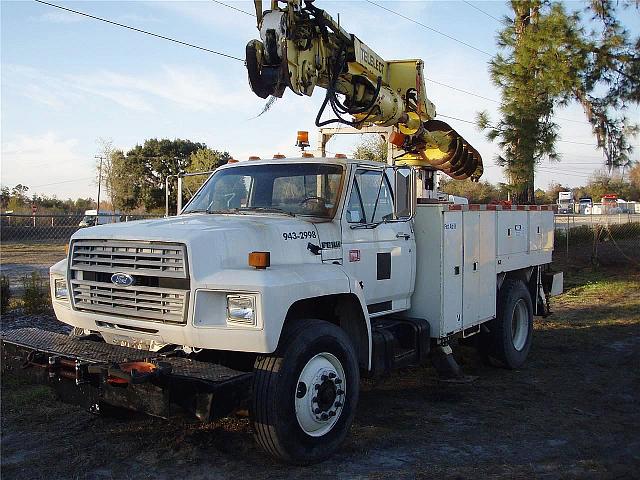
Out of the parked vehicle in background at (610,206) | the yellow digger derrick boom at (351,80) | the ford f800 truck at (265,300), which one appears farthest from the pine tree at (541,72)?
the parked vehicle in background at (610,206)

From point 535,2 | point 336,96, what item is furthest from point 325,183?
point 535,2

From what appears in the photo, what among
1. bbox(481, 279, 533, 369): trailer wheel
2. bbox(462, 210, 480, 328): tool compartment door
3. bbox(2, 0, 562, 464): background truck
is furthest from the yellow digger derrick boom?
bbox(481, 279, 533, 369): trailer wheel

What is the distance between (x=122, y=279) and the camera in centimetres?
465

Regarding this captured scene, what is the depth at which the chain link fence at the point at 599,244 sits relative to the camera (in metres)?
18.2

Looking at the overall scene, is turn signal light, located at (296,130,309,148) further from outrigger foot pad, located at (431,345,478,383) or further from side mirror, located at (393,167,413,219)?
outrigger foot pad, located at (431,345,478,383)

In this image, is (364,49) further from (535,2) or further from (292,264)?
(535,2)

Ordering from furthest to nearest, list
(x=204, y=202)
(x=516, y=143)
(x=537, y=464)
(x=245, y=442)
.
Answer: (x=516, y=143) < (x=204, y=202) < (x=245, y=442) < (x=537, y=464)

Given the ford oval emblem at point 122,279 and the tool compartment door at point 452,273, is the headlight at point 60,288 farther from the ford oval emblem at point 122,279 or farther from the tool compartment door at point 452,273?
the tool compartment door at point 452,273

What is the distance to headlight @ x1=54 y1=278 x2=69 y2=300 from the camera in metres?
5.18

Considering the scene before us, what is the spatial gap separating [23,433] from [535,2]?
42.4 ft

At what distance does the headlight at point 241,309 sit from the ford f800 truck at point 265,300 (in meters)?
0.01

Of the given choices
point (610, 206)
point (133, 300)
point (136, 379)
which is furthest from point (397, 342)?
point (610, 206)

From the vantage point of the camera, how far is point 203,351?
473cm

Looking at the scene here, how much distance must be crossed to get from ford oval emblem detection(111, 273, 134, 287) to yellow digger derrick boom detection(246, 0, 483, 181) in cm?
245
